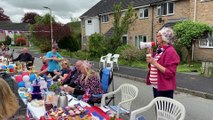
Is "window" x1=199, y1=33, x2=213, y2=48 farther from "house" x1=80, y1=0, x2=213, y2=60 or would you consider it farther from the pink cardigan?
the pink cardigan

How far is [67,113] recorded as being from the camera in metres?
3.43

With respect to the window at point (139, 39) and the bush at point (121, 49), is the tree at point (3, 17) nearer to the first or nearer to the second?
the window at point (139, 39)

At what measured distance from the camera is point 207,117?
6094 millimetres

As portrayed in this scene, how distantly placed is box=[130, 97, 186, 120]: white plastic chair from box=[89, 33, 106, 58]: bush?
16.8 metres

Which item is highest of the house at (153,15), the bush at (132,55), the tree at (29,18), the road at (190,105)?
the tree at (29,18)

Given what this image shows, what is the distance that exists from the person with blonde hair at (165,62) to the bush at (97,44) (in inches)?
651

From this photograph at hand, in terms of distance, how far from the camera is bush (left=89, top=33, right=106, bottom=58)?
20.7 meters

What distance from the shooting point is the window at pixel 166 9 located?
807 inches

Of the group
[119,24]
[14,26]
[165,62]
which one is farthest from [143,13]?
[14,26]

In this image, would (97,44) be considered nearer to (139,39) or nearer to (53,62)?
(139,39)

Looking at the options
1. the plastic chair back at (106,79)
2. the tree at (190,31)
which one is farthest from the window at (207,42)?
the plastic chair back at (106,79)

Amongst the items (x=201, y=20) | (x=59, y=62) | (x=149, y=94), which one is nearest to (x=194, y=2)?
(x=201, y=20)

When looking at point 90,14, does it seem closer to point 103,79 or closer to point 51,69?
point 51,69

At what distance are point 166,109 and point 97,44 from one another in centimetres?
1736
